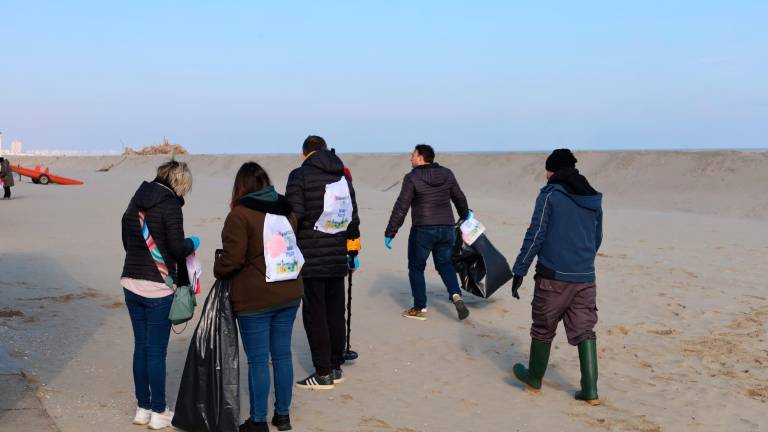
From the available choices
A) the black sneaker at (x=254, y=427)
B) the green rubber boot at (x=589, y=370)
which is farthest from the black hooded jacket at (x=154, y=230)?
the green rubber boot at (x=589, y=370)

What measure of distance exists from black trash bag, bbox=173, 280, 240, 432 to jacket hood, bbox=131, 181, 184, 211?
0.57m

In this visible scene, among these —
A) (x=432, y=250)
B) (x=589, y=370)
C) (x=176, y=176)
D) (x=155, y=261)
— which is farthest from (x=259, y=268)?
(x=432, y=250)

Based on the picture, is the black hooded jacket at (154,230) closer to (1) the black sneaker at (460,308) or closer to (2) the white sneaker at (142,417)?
(2) the white sneaker at (142,417)

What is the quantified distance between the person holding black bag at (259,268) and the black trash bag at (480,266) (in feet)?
12.0

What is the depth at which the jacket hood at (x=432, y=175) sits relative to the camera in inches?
289

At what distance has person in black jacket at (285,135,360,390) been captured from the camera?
5.22 metres

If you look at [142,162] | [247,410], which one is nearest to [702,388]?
[247,410]

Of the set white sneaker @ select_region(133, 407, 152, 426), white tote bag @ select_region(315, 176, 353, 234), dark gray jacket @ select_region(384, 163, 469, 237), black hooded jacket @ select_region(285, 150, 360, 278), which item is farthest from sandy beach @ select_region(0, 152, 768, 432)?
white tote bag @ select_region(315, 176, 353, 234)

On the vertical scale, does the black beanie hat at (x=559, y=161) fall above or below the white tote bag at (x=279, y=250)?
above

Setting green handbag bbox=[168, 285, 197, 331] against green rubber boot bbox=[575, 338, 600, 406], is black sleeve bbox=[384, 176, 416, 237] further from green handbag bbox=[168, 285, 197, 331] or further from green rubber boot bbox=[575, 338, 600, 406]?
green handbag bbox=[168, 285, 197, 331]

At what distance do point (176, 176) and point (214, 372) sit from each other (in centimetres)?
113

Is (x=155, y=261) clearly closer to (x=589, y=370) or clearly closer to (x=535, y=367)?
(x=535, y=367)

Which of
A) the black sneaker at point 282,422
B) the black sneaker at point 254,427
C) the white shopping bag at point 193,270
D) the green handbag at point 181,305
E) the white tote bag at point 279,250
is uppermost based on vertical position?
the white tote bag at point 279,250

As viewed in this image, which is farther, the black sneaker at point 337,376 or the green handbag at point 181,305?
the black sneaker at point 337,376
